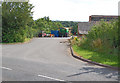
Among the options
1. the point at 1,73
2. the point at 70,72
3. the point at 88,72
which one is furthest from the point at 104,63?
the point at 1,73

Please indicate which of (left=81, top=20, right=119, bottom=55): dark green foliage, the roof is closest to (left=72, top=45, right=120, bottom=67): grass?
(left=81, top=20, right=119, bottom=55): dark green foliage

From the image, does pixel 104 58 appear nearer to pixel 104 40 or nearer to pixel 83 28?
pixel 104 40

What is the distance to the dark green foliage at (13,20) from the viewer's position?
76.9ft

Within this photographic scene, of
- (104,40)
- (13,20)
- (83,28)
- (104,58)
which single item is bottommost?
(104,58)

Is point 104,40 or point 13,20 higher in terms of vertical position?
point 13,20

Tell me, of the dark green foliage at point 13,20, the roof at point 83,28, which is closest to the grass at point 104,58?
the dark green foliage at point 13,20

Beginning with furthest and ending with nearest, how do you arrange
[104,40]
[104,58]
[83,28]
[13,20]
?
1. [83,28]
2. [13,20]
3. [104,40]
4. [104,58]

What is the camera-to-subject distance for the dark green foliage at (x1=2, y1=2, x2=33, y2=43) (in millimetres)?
23453

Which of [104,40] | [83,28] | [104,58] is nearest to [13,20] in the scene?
[83,28]

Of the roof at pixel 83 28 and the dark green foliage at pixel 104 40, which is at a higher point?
the roof at pixel 83 28

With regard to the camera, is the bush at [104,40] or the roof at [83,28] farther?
the roof at [83,28]

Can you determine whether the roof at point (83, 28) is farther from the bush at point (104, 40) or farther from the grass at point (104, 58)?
the grass at point (104, 58)

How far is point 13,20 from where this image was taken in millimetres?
23906

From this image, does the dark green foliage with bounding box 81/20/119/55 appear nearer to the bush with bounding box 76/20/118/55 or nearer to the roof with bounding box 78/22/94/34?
the bush with bounding box 76/20/118/55
